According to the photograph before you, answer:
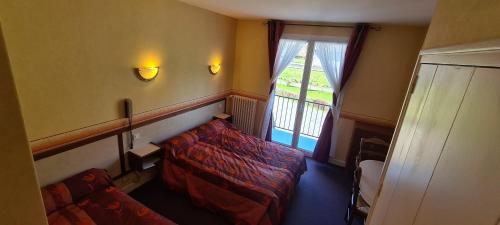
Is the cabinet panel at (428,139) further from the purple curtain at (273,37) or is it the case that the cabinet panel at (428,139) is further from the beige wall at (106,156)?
the purple curtain at (273,37)

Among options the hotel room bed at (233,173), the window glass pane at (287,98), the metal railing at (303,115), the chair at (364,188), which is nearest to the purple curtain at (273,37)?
the window glass pane at (287,98)

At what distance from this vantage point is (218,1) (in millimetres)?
2572

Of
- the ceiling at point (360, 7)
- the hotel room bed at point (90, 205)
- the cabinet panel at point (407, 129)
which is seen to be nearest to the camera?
the cabinet panel at point (407, 129)

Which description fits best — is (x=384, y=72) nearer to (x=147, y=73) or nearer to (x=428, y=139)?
(x=428, y=139)

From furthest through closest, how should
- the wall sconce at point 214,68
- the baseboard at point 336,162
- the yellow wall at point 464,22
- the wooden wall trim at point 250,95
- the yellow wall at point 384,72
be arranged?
→ the wooden wall trim at point 250,95 < the baseboard at point 336,162 < the wall sconce at point 214,68 < the yellow wall at point 384,72 < the yellow wall at point 464,22

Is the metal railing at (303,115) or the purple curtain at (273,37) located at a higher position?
the purple curtain at (273,37)

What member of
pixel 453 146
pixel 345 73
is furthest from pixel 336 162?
pixel 453 146

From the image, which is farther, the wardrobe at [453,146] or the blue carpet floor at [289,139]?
the blue carpet floor at [289,139]

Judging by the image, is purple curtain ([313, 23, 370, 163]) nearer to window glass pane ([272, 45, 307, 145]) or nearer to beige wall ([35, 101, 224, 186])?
window glass pane ([272, 45, 307, 145])

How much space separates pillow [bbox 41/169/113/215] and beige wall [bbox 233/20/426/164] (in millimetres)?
3018

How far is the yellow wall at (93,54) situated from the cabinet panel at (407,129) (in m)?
2.51

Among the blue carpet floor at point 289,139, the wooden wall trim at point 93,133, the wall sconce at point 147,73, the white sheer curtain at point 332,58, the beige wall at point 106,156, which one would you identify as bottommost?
the blue carpet floor at point 289,139

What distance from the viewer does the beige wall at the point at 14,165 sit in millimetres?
343

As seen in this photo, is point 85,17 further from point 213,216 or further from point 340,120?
point 340,120
